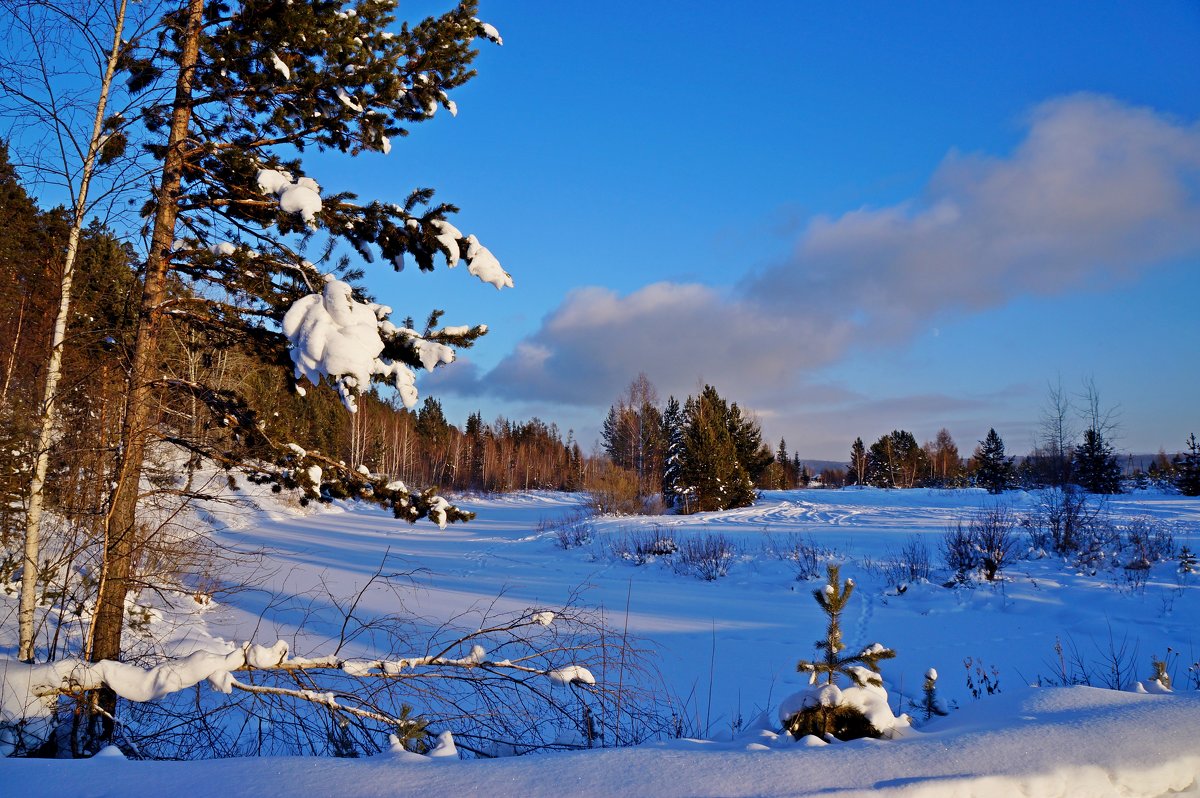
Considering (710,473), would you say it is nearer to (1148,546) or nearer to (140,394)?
(1148,546)

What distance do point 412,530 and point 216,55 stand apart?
Result: 20.8 meters

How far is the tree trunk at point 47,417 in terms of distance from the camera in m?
3.53

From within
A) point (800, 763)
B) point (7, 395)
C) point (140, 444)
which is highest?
point (7, 395)

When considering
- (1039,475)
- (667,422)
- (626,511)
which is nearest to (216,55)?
(626,511)

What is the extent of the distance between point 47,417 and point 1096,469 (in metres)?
43.9

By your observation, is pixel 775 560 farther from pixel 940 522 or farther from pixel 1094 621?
pixel 940 522

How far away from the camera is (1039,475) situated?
41.6 m

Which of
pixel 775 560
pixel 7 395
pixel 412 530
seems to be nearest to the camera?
pixel 7 395

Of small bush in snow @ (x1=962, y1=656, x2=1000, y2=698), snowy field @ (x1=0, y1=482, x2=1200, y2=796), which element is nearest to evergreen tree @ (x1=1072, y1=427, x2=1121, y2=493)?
snowy field @ (x1=0, y1=482, x2=1200, y2=796)

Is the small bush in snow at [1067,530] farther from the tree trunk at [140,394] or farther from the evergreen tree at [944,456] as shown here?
the evergreen tree at [944,456]

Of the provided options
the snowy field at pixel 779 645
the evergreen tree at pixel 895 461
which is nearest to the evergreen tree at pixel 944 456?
the evergreen tree at pixel 895 461

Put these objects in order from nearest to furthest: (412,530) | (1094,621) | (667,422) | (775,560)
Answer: (1094,621)
(775,560)
(412,530)
(667,422)

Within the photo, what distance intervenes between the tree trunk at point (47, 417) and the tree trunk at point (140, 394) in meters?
0.43

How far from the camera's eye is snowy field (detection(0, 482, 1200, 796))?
195cm
